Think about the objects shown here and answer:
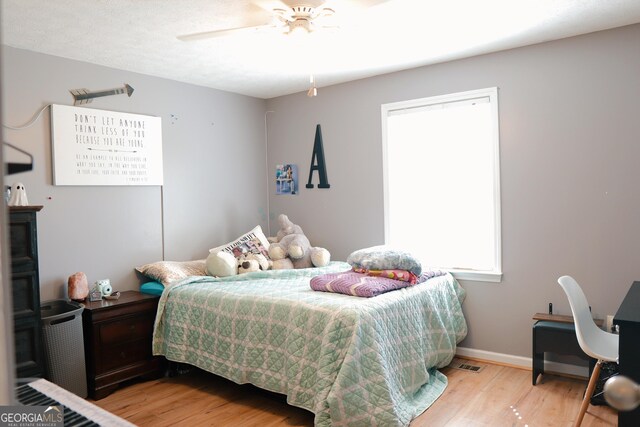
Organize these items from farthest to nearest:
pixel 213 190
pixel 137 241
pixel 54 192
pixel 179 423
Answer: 1. pixel 213 190
2. pixel 137 241
3. pixel 54 192
4. pixel 179 423

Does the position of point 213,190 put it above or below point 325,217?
above

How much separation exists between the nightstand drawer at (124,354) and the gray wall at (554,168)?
215 cm

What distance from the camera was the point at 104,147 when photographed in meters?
3.63

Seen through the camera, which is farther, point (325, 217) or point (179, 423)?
point (325, 217)

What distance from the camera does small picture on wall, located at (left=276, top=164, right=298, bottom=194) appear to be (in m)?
4.86

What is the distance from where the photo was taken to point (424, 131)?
396 centimetres

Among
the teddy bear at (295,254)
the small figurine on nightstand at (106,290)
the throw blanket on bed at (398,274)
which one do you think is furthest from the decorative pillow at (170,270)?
the throw blanket on bed at (398,274)

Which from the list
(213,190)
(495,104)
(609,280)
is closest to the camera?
(609,280)

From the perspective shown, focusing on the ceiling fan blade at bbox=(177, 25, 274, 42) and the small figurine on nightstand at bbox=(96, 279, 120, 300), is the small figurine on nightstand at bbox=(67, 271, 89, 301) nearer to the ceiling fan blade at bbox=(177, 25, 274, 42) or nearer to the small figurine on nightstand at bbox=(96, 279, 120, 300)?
the small figurine on nightstand at bbox=(96, 279, 120, 300)

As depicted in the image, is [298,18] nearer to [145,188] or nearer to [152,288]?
[145,188]

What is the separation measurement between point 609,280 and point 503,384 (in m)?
1.02

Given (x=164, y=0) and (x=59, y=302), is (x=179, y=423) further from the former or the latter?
(x=164, y=0)

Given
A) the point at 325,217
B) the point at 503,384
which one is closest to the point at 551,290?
the point at 503,384

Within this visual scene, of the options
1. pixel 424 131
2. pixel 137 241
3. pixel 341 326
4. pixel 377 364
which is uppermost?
→ pixel 424 131
